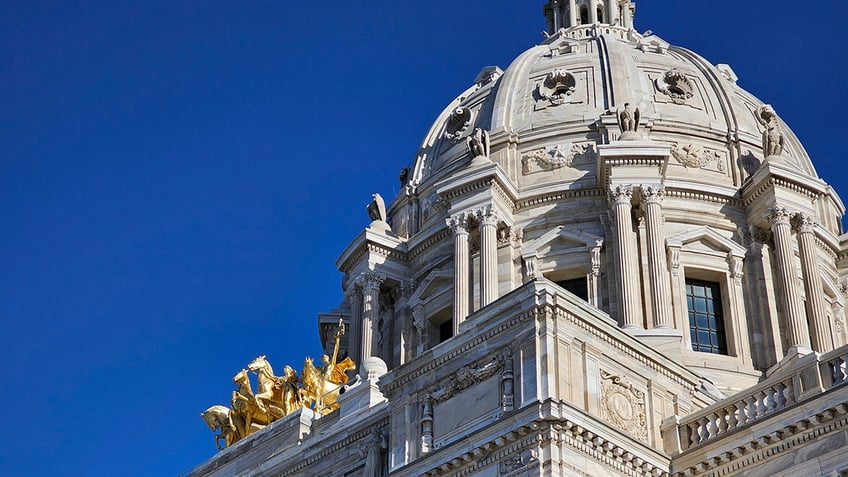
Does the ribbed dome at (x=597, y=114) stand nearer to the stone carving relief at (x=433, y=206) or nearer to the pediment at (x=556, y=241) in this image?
the stone carving relief at (x=433, y=206)

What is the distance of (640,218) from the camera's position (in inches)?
2138

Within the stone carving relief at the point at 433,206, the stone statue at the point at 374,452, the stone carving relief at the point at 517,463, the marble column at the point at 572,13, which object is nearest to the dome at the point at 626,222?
the stone carving relief at the point at 433,206

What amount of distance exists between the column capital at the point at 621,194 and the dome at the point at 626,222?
0.17 feet

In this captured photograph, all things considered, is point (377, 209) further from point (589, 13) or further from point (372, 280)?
point (589, 13)

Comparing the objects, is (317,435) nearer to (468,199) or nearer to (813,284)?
(468,199)

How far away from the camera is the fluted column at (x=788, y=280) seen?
5131 centimetres

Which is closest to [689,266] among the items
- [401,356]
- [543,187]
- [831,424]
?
[543,187]

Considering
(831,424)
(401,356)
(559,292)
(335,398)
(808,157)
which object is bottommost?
(831,424)

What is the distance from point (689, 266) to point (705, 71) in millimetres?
13708

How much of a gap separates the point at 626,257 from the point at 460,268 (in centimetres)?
589

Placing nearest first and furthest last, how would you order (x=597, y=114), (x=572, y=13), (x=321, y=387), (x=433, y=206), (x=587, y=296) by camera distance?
(x=321, y=387) < (x=587, y=296) < (x=433, y=206) < (x=597, y=114) < (x=572, y=13)

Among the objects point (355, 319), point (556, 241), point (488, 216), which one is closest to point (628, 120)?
point (556, 241)

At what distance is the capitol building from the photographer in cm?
3266

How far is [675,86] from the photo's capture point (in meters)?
62.0
